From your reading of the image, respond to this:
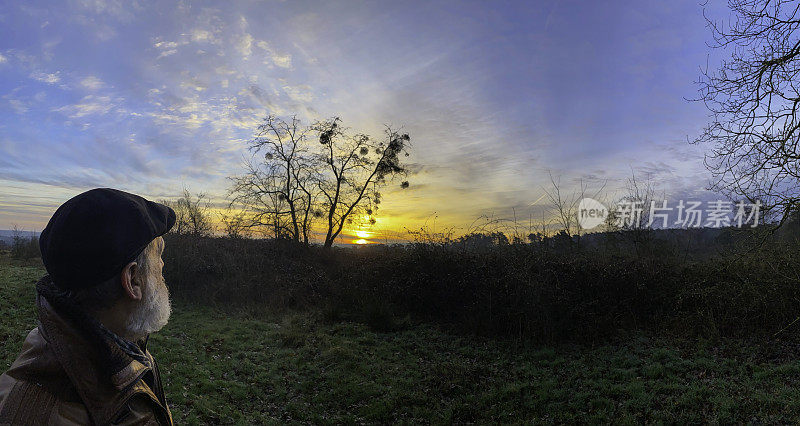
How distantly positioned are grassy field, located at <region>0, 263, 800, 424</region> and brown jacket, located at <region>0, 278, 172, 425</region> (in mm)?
4983

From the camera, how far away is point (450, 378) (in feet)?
23.9

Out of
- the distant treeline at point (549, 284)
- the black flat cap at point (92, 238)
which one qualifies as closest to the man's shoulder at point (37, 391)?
the black flat cap at point (92, 238)

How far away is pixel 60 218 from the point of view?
143 cm

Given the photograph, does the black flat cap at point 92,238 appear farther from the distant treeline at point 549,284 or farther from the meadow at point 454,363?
the distant treeline at point 549,284

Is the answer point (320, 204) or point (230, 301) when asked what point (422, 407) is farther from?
point (320, 204)

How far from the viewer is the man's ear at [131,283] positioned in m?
1.57

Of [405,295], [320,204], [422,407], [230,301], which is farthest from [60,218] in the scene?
[320,204]

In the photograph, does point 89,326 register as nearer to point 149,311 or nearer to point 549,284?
point 149,311

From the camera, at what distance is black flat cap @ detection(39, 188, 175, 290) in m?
1.41

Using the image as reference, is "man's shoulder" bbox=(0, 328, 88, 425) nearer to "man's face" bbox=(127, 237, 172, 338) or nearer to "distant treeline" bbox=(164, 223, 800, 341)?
"man's face" bbox=(127, 237, 172, 338)

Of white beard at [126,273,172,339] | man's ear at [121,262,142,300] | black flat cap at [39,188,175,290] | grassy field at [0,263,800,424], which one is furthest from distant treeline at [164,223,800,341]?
black flat cap at [39,188,175,290]

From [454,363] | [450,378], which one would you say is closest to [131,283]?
[450,378]

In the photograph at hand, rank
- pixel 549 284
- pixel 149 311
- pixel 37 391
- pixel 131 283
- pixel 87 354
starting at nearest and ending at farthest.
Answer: pixel 37 391 < pixel 87 354 < pixel 131 283 < pixel 149 311 < pixel 549 284

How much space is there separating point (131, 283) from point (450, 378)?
21.6 feet
